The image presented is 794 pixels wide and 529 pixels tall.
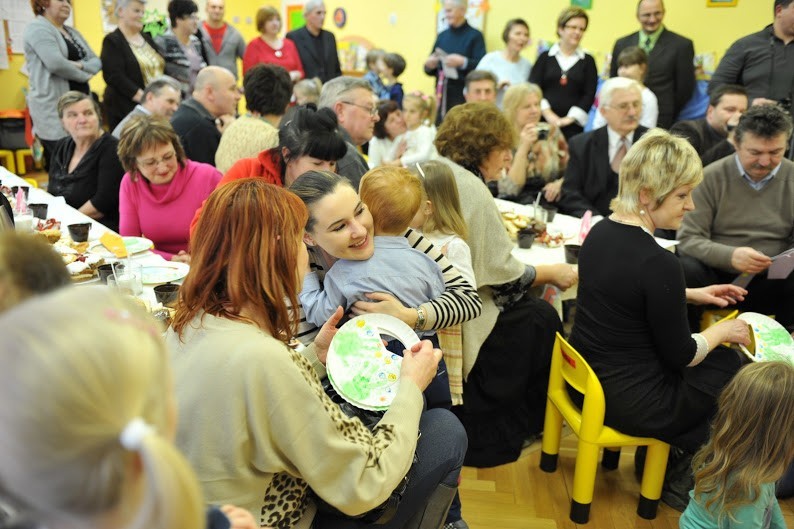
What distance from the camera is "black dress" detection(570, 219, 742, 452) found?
2.07 m

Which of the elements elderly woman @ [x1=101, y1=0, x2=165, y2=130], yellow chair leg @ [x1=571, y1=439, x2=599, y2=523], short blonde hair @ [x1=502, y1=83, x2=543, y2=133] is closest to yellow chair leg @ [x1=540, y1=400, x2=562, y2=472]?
yellow chair leg @ [x1=571, y1=439, x2=599, y2=523]

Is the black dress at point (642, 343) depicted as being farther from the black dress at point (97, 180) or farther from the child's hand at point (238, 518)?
the black dress at point (97, 180)

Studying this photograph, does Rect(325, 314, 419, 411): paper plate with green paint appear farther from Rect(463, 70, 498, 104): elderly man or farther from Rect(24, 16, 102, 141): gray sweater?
Rect(24, 16, 102, 141): gray sweater

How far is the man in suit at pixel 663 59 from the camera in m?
5.46

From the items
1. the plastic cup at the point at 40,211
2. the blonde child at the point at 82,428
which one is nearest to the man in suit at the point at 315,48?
the plastic cup at the point at 40,211

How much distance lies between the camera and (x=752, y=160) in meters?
3.01

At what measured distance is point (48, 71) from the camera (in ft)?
16.8

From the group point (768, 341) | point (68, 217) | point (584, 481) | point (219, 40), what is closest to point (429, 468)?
point (584, 481)

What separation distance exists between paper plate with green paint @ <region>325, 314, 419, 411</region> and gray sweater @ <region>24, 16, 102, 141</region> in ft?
14.7

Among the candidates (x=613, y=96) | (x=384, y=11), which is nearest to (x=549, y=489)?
(x=613, y=96)

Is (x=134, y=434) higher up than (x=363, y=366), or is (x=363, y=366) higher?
(x=134, y=434)

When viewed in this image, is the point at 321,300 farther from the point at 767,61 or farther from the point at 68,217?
the point at 767,61

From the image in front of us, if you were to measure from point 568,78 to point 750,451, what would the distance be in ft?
14.4

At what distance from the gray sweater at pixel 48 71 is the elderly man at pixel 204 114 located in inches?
73.9
